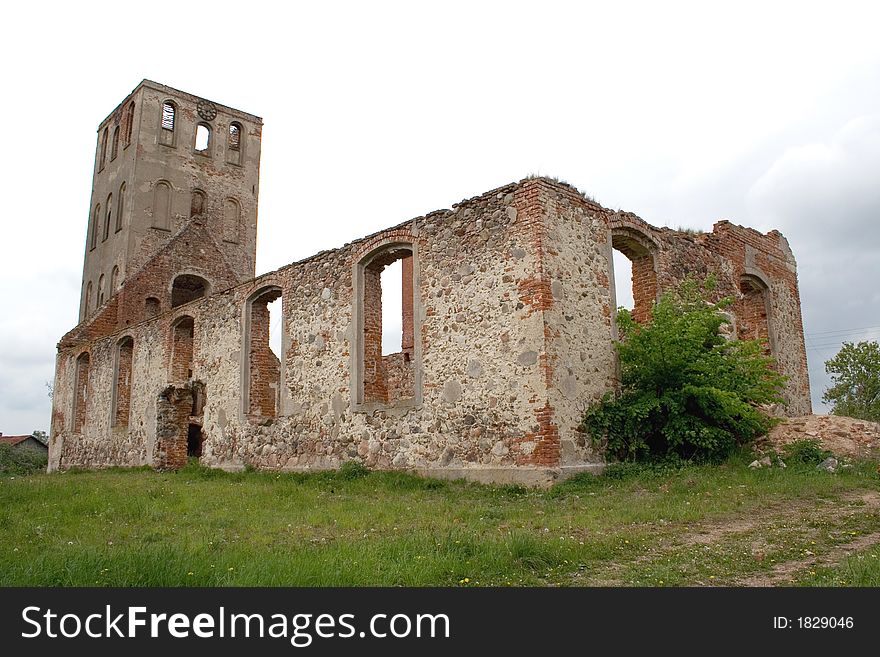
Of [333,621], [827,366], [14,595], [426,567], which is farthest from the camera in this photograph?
[827,366]

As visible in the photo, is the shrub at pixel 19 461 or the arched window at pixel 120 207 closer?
the shrub at pixel 19 461

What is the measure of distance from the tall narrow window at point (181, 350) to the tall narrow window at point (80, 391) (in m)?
6.25

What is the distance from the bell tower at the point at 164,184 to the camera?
91.4 feet

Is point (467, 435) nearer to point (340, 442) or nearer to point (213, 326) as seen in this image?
point (340, 442)

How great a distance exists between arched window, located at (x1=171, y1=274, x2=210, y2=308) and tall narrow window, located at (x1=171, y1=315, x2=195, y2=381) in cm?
886

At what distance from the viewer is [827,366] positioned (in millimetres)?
32219

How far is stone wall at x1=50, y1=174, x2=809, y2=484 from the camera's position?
9.97m

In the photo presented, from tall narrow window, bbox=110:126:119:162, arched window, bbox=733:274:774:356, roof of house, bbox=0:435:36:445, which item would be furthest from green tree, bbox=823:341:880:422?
roof of house, bbox=0:435:36:445

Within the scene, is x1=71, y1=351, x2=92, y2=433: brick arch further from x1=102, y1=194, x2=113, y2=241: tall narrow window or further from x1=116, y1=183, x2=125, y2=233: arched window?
x1=102, y1=194, x2=113, y2=241: tall narrow window

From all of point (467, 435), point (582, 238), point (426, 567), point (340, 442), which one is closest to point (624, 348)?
point (582, 238)

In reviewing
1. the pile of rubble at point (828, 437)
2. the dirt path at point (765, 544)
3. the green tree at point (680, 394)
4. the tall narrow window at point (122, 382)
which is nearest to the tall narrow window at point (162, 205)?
the tall narrow window at point (122, 382)

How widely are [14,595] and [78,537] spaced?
280cm

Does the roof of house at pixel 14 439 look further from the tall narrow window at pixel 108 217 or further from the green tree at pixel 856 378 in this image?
the green tree at pixel 856 378

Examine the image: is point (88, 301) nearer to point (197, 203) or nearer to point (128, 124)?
point (197, 203)
